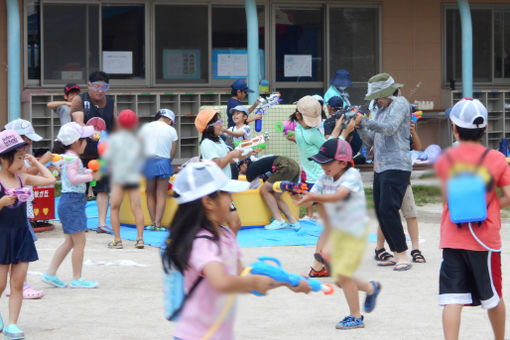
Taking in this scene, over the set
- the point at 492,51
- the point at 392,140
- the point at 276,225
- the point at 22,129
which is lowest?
the point at 276,225

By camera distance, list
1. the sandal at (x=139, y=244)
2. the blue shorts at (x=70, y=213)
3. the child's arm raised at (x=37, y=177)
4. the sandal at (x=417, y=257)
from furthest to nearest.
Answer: the sandal at (x=139, y=244) → the sandal at (x=417, y=257) → the blue shorts at (x=70, y=213) → the child's arm raised at (x=37, y=177)

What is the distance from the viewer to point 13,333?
5.30 meters

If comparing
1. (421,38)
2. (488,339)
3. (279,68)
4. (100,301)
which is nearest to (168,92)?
(279,68)

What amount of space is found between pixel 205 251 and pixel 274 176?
6.45 m

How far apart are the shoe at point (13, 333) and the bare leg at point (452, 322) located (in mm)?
2618

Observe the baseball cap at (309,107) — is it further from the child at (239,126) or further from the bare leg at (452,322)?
the bare leg at (452,322)

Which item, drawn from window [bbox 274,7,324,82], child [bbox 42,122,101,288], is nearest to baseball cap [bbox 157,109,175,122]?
child [bbox 42,122,101,288]

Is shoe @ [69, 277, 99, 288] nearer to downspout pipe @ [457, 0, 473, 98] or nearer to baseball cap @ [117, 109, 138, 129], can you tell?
baseball cap @ [117, 109, 138, 129]

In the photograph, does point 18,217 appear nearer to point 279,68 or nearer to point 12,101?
point 12,101

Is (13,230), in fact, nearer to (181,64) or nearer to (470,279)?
(470,279)

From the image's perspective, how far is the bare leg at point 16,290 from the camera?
537 centimetres

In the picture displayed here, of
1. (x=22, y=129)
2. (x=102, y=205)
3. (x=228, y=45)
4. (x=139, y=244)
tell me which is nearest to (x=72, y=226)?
(x=22, y=129)

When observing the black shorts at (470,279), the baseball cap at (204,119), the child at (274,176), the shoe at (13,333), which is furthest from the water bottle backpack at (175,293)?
the child at (274,176)

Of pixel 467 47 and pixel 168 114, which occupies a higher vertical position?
pixel 467 47
